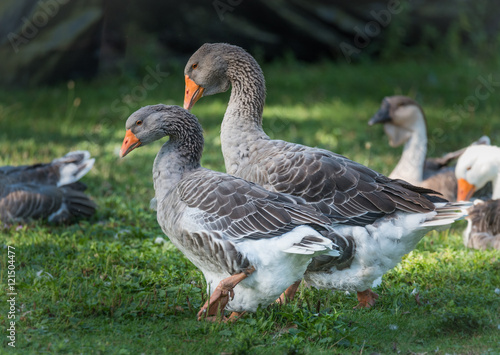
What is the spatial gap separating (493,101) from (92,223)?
9.48m

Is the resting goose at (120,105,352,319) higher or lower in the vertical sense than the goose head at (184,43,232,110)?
lower

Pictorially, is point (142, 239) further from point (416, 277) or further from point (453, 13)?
point (453, 13)

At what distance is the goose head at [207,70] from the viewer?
6305 millimetres

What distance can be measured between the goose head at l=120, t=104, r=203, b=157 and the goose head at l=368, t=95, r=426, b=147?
405 centimetres

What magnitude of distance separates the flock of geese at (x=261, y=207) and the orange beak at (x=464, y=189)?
45.2 inches

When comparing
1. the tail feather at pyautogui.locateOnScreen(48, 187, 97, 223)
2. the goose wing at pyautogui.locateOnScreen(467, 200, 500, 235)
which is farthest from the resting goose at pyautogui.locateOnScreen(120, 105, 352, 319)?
the goose wing at pyautogui.locateOnScreen(467, 200, 500, 235)

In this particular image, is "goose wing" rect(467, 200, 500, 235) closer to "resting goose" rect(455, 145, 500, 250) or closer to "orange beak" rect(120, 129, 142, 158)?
"resting goose" rect(455, 145, 500, 250)

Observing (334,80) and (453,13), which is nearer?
(334,80)

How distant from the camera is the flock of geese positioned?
4551 mm

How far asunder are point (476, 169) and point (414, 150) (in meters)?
1.01

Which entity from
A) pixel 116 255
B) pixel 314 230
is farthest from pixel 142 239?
pixel 314 230

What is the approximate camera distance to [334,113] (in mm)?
12742

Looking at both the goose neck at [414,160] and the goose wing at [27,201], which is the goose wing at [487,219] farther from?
the goose wing at [27,201]

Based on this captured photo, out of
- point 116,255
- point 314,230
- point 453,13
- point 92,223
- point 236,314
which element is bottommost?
point 92,223
